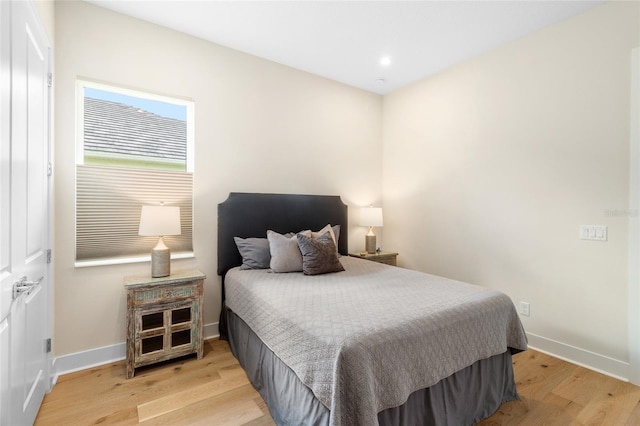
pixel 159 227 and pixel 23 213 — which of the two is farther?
pixel 159 227

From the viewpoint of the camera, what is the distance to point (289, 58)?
126 inches

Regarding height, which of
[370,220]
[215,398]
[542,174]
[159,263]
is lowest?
[215,398]

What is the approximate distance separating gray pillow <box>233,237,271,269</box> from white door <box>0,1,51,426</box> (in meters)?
1.41

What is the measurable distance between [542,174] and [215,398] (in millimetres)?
3233

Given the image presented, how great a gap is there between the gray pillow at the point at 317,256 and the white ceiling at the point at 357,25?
75.7 inches

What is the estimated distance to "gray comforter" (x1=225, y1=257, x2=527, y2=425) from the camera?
1.27 m

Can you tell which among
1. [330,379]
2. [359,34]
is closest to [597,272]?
[330,379]

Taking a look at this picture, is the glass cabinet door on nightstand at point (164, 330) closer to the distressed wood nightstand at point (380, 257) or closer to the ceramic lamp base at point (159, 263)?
the ceramic lamp base at point (159, 263)

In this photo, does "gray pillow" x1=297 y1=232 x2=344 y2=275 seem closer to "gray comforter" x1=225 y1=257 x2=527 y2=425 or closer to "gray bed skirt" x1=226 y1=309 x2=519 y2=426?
"gray comforter" x1=225 y1=257 x2=527 y2=425

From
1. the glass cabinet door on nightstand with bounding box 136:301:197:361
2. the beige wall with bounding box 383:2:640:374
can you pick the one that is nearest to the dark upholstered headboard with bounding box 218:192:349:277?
the glass cabinet door on nightstand with bounding box 136:301:197:361

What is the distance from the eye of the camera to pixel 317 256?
2631 millimetres

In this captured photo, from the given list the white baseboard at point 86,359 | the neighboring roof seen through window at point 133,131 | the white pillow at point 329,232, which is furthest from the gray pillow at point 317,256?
the white baseboard at point 86,359

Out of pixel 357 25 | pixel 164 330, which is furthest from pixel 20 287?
pixel 357 25

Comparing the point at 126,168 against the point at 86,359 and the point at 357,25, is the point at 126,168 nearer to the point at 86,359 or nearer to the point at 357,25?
the point at 86,359
